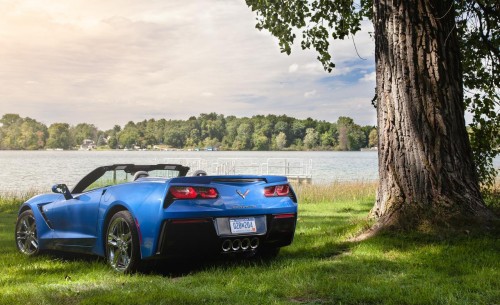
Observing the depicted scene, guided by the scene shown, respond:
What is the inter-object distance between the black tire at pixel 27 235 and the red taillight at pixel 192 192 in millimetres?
3100

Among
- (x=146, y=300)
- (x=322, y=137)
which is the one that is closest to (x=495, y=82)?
(x=146, y=300)

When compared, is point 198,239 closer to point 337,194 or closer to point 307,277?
point 307,277

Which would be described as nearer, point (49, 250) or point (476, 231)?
point (476, 231)

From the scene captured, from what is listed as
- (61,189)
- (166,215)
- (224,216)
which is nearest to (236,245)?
(224,216)

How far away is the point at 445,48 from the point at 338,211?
8.22 meters

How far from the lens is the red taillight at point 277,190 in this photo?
699cm

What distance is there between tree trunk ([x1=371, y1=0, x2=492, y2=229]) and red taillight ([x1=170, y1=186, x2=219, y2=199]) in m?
3.11

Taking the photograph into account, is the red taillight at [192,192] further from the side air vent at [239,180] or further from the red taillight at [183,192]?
the side air vent at [239,180]

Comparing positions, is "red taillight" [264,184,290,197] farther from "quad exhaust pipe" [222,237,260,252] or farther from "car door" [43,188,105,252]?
"car door" [43,188,105,252]

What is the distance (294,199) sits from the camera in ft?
24.2

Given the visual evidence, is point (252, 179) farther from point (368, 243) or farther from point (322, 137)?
point (322, 137)

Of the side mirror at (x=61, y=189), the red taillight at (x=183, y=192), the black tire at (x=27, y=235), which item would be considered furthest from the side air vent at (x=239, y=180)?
the black tire at (x=27, y=235)

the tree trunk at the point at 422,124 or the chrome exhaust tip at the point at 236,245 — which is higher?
the tree trunk at the point at 422,124

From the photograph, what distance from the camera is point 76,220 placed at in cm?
753
